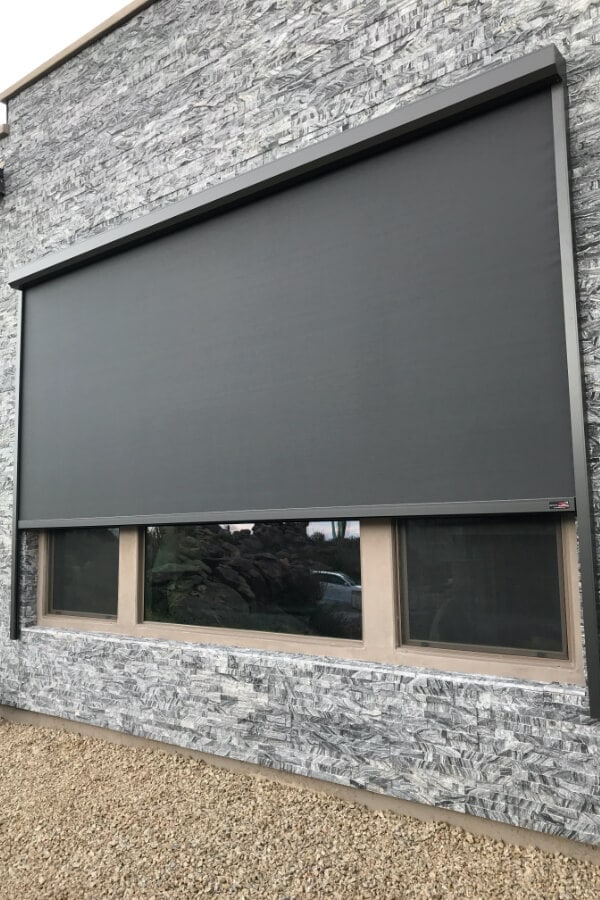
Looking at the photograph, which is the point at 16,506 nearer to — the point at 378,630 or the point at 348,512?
the point at 348,512

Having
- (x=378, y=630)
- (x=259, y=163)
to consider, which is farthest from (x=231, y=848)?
(x=259, y=163)

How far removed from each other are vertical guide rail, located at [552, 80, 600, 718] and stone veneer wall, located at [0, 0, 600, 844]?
0.07 meters

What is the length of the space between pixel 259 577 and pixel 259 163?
2.27 m

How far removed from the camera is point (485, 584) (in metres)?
2.50

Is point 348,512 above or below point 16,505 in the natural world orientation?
below

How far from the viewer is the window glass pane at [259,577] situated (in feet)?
9.64

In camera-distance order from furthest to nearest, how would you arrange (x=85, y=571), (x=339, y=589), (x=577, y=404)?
(x=85, y=571), (x=339, y=589), (x=577, y=404)

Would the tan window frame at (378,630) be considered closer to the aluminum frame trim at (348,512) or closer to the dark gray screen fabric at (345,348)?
the aluminum frame trim at (348,512)

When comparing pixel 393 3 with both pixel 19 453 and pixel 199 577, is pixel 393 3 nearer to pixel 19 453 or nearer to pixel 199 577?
pixel 199 577

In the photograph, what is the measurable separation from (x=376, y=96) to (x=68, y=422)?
9.02 ft

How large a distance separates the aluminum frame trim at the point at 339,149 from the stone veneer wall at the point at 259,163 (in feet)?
0.55

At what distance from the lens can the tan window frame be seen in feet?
7.59

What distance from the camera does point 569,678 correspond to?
7.43 ft

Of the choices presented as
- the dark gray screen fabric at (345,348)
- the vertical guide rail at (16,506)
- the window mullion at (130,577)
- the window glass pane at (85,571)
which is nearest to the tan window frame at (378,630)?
the window mullion at (130,577)
